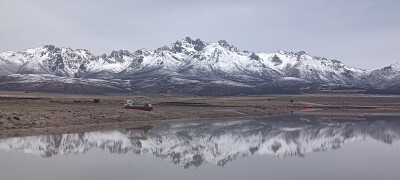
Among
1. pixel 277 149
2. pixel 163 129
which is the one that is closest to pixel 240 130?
pixel 163 129

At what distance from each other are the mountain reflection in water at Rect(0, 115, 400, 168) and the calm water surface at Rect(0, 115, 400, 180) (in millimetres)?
116

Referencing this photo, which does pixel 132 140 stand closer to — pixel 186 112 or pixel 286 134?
pixel 286 134

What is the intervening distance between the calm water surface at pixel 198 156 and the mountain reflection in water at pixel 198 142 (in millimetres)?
116

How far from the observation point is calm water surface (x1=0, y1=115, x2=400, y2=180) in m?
34.2

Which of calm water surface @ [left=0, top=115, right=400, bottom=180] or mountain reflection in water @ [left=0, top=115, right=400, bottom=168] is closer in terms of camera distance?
calm water surface @ [left=0, top=115, right=400, bottom=180]

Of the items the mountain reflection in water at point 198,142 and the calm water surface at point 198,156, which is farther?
the mountain reflection in water at point 198,142

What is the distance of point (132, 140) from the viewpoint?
5656cm

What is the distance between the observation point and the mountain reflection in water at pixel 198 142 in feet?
152

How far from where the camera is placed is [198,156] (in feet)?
149

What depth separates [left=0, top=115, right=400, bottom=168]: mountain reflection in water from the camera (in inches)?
1825

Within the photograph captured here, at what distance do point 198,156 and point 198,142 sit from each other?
513 inches

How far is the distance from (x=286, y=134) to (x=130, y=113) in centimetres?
3637

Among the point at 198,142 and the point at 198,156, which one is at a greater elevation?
the point at 198,156

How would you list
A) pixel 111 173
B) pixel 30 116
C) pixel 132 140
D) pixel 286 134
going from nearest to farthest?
pixel 111 173, pixel 132 140, pixel 30 116, pixel 286 134
